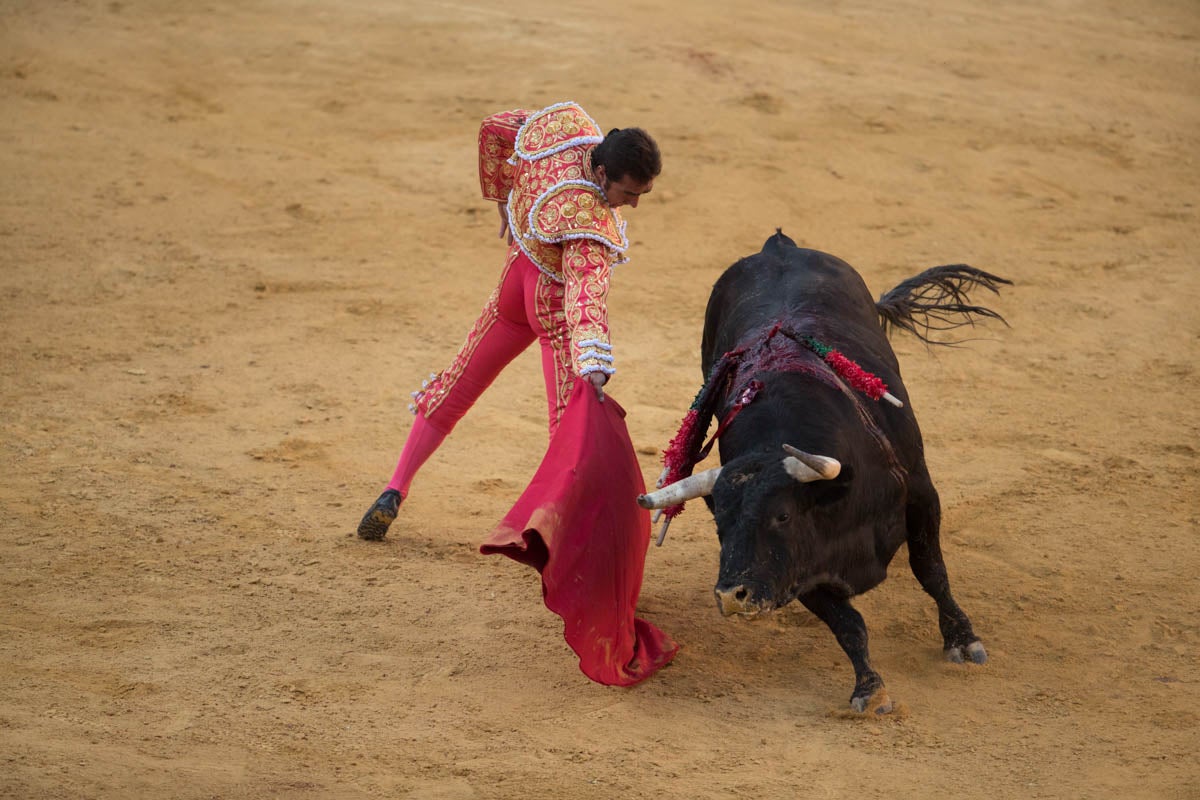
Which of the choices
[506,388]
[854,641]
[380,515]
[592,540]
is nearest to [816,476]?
[854,641]

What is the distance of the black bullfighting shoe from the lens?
15.8 feet

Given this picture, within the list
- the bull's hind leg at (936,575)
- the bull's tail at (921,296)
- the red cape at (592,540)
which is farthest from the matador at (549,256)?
the bull's tail at (921,296)

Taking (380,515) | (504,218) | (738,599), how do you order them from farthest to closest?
(380,515), (504,218), (738,599)

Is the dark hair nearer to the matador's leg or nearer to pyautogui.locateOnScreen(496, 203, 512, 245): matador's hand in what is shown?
pyautogui.locateOnScreen(496, 203, 512, 245): matador's hand

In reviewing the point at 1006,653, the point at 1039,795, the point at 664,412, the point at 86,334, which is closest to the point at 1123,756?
the point at 1039,795

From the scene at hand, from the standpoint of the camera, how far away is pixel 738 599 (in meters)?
3.50

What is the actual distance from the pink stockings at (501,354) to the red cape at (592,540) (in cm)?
31

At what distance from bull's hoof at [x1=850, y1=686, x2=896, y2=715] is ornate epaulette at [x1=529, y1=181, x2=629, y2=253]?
1.56 m

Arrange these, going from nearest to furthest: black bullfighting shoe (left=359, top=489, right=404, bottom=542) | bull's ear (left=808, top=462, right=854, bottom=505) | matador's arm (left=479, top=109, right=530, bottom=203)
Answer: bull's ear (left=808, top=462, right=854, bottom=505) → matador's arm (left=479, top=109, right=530, bottom=203) → black bullfighting shoe (left=359, top=489, right=404, bottom=542)

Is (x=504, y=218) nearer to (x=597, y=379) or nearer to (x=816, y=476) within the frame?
(x=597, y=379)

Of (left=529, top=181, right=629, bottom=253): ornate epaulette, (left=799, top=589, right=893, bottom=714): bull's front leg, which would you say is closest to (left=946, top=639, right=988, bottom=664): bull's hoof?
(left=799, top=589, right=893, bottom=714): bull's front leg

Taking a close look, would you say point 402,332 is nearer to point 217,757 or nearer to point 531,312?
point 531,312

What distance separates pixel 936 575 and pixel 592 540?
1.09 metres

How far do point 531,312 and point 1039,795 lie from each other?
2178 millimetres
